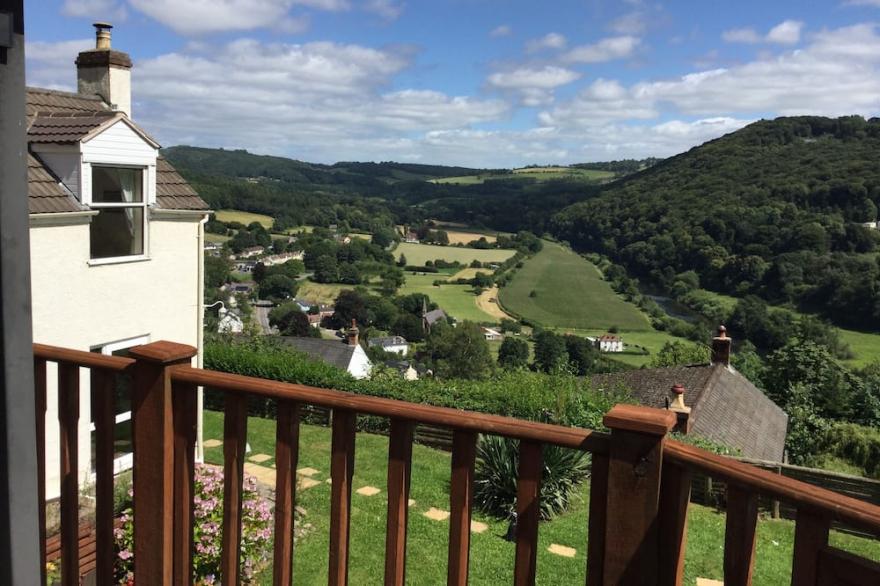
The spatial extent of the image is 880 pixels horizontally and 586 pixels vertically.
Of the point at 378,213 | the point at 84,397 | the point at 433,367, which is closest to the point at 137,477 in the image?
the point at 84,397

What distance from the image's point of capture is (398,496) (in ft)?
6.26

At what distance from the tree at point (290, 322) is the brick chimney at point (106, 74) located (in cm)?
3473

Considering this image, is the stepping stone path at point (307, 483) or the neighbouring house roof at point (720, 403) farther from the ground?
the stepping stone path at point (307, 483)

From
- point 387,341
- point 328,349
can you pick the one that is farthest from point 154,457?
point 387,341

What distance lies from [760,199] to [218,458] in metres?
63.0

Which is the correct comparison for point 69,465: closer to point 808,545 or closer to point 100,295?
point 808,545

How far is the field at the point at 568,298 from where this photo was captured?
58.2 meters

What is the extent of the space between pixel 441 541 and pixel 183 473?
6.13 m

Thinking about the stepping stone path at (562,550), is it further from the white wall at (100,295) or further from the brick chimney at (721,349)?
the brick chimney at (721,349)

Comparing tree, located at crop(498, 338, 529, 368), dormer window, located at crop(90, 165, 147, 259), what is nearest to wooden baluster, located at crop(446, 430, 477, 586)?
dormer window, located at crop(90, 165, 147, 259)

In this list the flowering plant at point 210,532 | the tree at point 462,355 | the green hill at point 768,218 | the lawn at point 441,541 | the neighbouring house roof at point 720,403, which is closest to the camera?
the flowering plant at point 210,532

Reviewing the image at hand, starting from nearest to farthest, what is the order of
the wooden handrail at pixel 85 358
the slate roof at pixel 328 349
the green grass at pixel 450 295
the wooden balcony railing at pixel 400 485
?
the wooden balcony railing at pixel 400 485
the wooden handrail at pixel 85 358
the slate roof at pixel 328 349
the green grass at pixel 450 295

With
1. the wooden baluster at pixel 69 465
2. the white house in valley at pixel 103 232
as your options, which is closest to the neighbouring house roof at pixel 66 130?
the white house in valley at pixel 103 232

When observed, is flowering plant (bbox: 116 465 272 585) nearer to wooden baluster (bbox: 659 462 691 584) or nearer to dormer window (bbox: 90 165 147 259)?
wooden baluster (bbox: 659 462 691 584)
